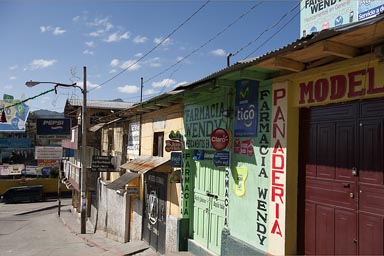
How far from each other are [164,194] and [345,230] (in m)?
6.97

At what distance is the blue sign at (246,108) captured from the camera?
7.54m

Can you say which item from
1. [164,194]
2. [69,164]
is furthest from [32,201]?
[164,194]

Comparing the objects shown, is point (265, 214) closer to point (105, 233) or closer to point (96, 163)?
point (96, 163)

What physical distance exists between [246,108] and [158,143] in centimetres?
608

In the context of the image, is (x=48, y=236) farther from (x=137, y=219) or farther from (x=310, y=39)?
(x=310, y=39)

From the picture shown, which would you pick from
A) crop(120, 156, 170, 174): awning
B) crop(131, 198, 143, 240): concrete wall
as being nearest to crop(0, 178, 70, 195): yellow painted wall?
crop(131, 198, 143, 240): concrete wall

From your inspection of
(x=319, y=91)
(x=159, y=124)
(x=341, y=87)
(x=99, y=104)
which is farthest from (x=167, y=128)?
(x=99, y=104)

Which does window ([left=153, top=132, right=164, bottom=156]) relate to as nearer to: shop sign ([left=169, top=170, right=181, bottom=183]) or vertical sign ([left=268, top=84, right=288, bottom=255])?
shop sign ([left=169, top=170, right=181, bottom=183])

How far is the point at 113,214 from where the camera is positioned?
19109 mm

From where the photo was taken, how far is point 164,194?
12.0 m

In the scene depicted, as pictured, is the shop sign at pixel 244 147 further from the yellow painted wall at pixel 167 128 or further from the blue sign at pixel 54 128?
the blue sign at pixel 54 128

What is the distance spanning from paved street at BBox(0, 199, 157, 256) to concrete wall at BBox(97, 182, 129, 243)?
16.7 inches

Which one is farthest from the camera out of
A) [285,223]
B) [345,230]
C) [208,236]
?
[208,236]

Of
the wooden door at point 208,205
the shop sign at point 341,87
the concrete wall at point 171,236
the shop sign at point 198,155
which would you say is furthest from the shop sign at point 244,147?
the concrete wall at point 171,236
